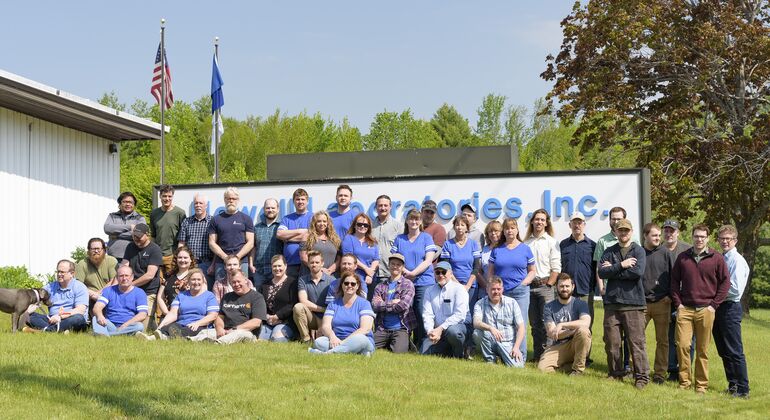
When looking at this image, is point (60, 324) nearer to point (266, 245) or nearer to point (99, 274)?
point (99, 274)

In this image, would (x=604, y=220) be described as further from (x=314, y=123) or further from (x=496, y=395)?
(x=314, y=123)

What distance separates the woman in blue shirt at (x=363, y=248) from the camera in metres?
11.2

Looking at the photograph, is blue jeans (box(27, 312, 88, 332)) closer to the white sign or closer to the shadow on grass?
the shadow on grass

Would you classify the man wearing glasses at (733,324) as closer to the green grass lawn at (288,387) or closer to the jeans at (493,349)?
the green grass lawn at (288,387)

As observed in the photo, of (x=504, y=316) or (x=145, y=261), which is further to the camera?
(x=145, y=261)

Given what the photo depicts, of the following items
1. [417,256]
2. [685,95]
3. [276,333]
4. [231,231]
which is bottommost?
[276,333]

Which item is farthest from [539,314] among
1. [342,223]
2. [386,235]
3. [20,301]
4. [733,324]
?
[20,301]

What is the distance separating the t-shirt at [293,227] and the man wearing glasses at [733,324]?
501 centimetres

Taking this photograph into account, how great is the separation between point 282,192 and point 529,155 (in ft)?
127

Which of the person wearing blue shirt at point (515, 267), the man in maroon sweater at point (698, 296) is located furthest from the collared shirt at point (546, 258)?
the man in maroon sweater at point (698, 296)

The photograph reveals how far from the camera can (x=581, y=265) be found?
433 inches

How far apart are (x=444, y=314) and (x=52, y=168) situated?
12680 millimetres

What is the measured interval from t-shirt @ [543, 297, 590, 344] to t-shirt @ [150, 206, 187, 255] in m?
5.03

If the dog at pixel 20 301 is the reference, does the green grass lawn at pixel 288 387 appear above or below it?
below
